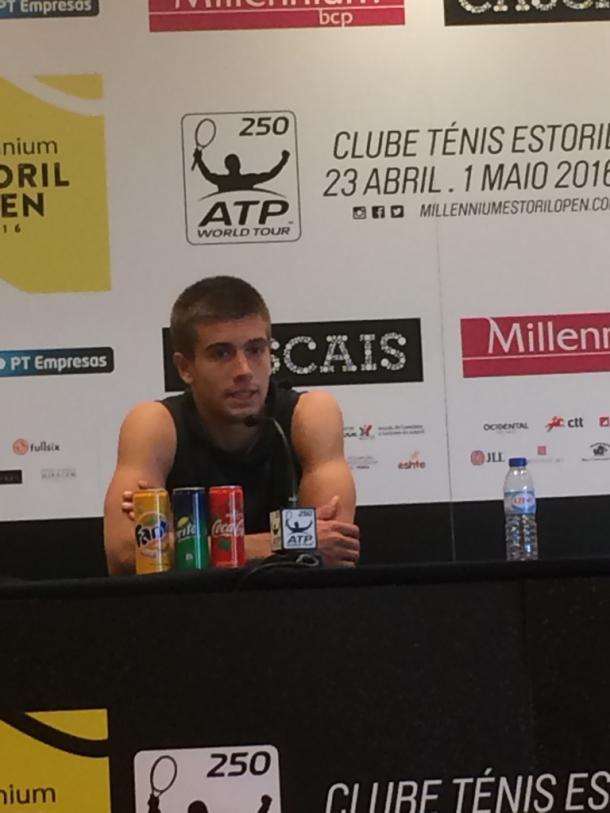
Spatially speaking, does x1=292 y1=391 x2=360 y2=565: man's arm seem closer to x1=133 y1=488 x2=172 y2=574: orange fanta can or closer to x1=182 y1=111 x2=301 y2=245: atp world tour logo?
x1=133 y1=488 x2=172 y2=574: orange fanta can

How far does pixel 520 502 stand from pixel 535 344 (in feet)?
1.55

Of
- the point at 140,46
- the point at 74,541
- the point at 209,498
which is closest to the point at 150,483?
the point at 209,498

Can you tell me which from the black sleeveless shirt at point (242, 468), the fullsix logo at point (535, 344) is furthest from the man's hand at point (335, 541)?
the fullsix logo at point (535, 344)

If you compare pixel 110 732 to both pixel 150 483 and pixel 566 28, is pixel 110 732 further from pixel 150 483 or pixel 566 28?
pixel 566 28

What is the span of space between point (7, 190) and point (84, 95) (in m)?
0.36

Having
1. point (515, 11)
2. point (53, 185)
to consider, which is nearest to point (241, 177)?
point (53, 185)

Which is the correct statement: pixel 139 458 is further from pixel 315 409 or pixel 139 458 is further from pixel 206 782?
pixel 206 782

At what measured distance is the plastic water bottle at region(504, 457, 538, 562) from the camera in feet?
11.7

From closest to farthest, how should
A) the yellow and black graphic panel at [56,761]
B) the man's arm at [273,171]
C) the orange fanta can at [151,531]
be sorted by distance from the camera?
the yellow and black graphic panel at [56,761], the orange fanta can at [151,531], the man's arm at [273,171]

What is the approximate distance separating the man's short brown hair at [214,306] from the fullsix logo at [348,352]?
94 cm

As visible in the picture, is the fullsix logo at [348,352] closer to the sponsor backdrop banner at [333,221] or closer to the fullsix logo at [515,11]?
the sponsor backdrop banner at [333,221]

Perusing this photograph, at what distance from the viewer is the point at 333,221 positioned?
3641mm

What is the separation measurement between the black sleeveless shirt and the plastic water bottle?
3.66ft

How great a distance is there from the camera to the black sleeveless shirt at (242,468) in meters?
2.62
